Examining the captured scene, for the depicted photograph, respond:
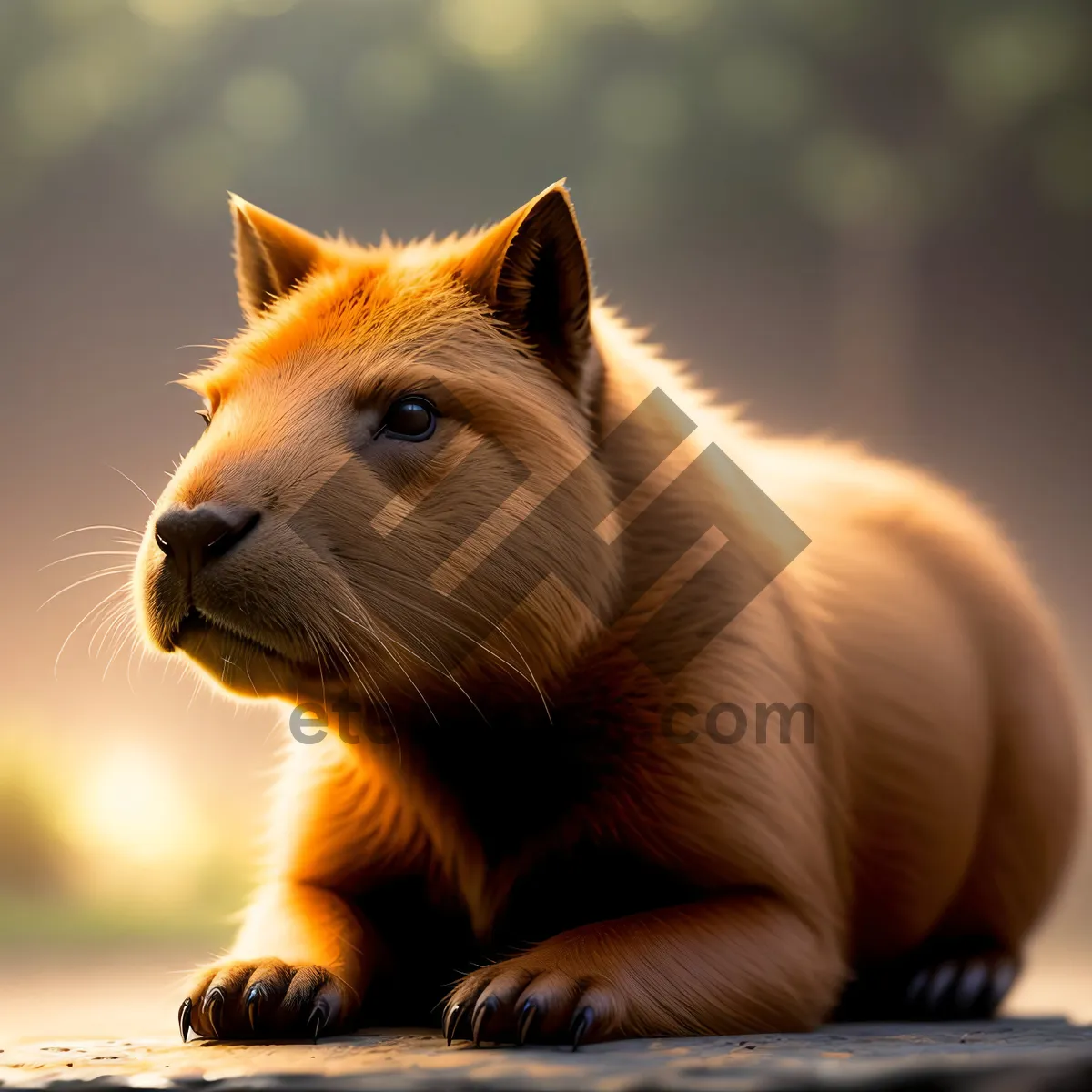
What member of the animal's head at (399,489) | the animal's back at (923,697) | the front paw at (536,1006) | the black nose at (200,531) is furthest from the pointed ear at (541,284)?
the front paw at (536,1006)

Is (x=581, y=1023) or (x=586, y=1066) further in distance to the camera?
(x=581, y=1023)

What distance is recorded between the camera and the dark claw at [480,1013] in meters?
1.29

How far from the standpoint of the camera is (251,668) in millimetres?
1414

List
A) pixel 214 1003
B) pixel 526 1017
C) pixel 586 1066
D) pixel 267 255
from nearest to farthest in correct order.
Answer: pixel 586 1066 → pixel 526 1017 → pixel 214 1003 → pixel 267 255

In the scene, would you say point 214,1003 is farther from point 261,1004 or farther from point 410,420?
point 410,420

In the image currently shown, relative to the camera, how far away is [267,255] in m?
1.78

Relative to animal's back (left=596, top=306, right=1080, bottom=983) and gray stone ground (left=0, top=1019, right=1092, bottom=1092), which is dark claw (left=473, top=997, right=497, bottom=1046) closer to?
gray stone ground (left=0, top=1019, right=1092, bottom=1092)

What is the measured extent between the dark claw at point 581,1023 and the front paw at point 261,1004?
0.28 m

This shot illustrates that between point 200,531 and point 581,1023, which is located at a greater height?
point 200,531

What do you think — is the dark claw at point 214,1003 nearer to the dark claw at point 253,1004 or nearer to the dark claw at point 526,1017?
the dark claw at point 253,1004

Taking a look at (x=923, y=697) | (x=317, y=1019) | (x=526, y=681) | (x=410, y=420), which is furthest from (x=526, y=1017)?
(x=923, y=697)

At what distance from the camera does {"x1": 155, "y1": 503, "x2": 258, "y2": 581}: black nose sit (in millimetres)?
1368

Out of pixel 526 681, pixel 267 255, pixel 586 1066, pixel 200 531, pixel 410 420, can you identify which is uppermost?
pixel 267 255

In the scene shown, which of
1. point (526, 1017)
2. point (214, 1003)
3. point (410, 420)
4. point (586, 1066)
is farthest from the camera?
point (410, 420)
